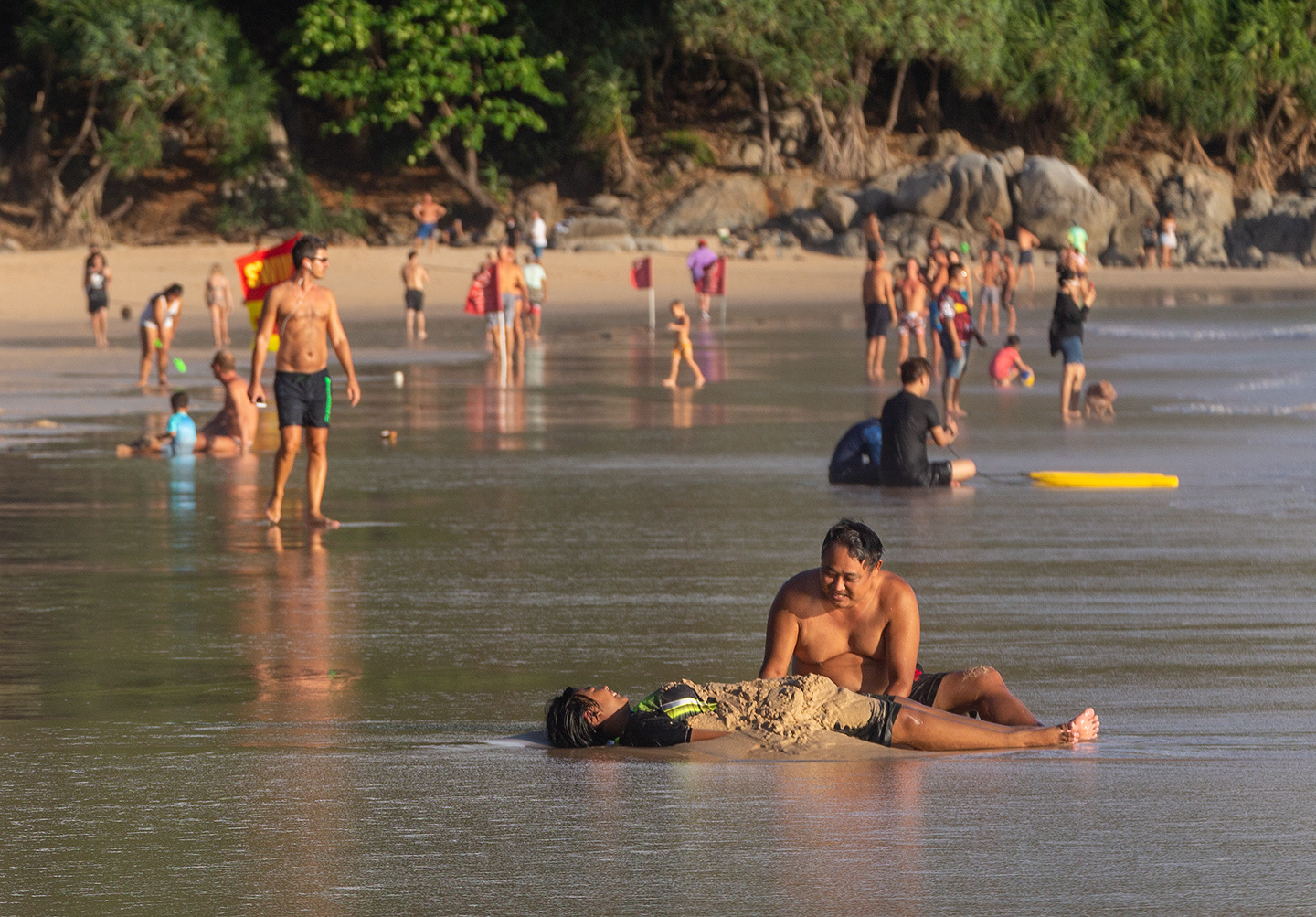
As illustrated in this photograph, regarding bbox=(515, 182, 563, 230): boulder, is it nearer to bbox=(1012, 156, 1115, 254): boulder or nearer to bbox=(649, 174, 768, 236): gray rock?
bbox=(649, 174, 768, 236): gray rock

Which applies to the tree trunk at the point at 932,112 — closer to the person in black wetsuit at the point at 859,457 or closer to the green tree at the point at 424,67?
the green tree at the point at 424,67

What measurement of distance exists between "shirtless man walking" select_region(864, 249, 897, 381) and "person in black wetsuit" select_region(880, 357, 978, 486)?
10.5 meters

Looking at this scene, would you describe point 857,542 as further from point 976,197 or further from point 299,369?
point 976,197

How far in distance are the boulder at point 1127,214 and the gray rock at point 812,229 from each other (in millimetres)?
9160

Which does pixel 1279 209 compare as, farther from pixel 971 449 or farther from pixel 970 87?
pixel 971 449

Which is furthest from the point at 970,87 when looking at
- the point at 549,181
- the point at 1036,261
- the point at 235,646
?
the point at 235,646

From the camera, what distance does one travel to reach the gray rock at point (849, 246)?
2160 inches

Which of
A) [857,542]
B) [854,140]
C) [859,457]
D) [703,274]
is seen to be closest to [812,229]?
[854,140]

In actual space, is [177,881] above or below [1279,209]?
below

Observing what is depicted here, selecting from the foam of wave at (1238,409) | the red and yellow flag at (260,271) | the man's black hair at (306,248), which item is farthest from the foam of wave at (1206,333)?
the man's black hair at (306,248)

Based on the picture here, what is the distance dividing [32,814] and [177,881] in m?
0.91

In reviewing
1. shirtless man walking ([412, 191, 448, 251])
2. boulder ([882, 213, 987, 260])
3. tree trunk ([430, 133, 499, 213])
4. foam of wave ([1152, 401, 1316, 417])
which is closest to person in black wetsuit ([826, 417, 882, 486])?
foam of wave ([1152, 401, 1316, 417])

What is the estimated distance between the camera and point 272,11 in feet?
196

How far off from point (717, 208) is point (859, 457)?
42912mm
